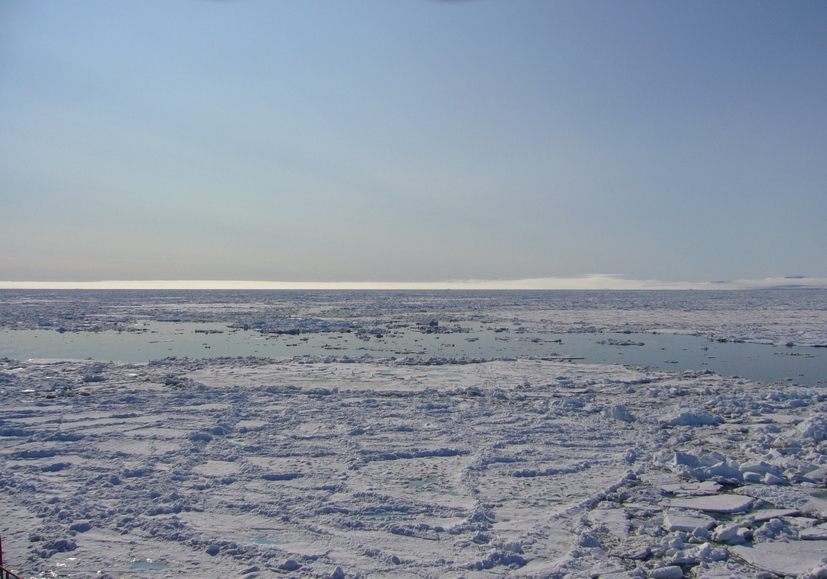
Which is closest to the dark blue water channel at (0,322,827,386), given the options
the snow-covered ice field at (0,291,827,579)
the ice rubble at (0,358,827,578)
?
the snow-covered ice field at (0,291,827,579)

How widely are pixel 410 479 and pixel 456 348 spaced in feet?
39.0

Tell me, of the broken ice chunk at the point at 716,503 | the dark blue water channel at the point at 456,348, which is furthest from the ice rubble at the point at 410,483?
the dark blue water channel at the point at 456,348

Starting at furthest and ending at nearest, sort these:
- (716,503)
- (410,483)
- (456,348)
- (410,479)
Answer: (456,348), (410,479), (410,483), (716,503)

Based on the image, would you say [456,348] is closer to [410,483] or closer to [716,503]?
[410,483]

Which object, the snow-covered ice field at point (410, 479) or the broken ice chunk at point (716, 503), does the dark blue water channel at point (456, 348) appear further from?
the broken ice chunk at point (716, 503)

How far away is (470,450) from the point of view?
22.0 feet

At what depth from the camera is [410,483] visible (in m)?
5.62

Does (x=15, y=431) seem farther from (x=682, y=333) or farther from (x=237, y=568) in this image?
(x=682, y=333)

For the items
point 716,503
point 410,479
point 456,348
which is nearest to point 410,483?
point 410,479

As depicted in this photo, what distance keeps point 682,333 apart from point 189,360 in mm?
18151

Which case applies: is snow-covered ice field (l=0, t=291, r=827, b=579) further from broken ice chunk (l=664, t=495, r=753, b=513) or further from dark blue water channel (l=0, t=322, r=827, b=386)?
dark blue water channel (l=0, t=322, r=827, b=386)

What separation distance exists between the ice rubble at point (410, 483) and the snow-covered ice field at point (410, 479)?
0.02 m

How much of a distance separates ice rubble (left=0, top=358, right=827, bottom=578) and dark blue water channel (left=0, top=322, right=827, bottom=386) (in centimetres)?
434

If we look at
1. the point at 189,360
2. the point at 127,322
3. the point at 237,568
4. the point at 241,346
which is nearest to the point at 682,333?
the point at 241,346
